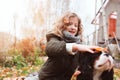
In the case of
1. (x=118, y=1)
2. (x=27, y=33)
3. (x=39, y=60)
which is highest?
(x=118, y=1)

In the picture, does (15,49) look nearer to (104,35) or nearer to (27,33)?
(27,33)

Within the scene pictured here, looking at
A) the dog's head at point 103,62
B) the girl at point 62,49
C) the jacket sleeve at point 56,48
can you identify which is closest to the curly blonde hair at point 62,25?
the girl at point 62,49

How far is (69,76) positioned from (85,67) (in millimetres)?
161

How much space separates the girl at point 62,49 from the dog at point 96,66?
5 centimetres

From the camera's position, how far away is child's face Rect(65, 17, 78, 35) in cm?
175

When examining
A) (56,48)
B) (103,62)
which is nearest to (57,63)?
(56,48)

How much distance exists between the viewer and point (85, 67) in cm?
162

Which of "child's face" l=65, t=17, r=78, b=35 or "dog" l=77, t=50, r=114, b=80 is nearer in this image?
"dog" l=77, t=50, r=114, b=80

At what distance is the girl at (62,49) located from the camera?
1557mm

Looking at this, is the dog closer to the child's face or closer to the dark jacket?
the dark jacket

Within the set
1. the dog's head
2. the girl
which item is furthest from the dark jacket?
the dog's head

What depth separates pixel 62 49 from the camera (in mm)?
1527

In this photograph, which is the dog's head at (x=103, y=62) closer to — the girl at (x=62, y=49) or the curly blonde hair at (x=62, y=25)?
the girl at (x=62, y=49)

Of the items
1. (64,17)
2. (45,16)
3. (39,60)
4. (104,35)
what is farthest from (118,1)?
(64,17)
